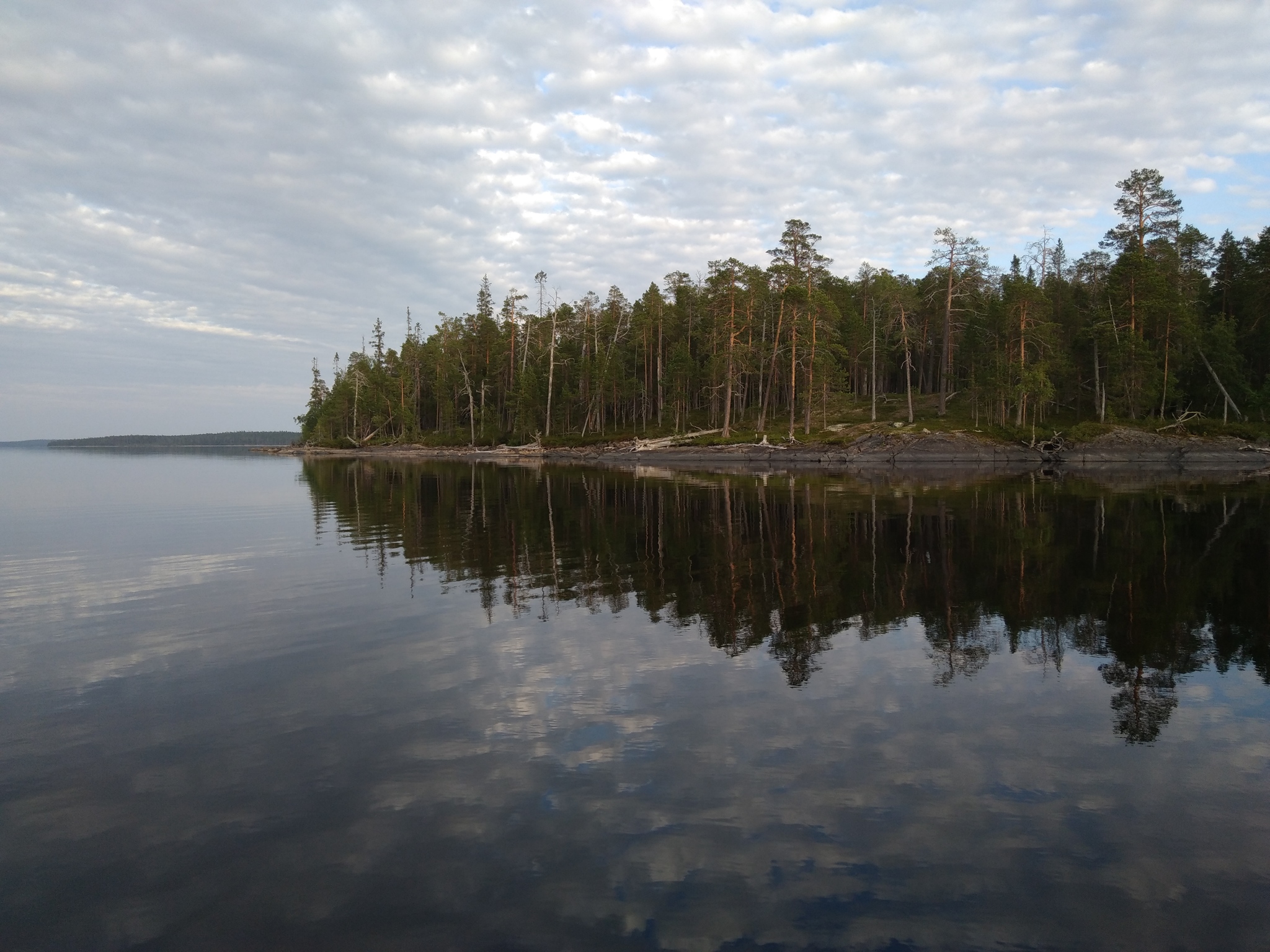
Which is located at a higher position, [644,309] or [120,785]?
[644,309]

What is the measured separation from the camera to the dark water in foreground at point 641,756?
5406mm

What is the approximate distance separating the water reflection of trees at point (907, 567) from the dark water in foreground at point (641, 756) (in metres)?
0.16

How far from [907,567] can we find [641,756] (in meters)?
12.8

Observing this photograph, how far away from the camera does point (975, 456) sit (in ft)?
→ 228

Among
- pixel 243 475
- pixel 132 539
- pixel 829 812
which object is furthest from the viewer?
pixel 243 475

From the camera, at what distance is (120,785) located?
7.43m

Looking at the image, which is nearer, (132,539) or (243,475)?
(132,539)

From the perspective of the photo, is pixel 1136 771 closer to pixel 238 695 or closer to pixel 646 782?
pixel 646 782

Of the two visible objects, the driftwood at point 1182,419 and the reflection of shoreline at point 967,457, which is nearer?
the reflection of shoreline at point 967,457

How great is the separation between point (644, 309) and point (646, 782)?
100115 millimetres

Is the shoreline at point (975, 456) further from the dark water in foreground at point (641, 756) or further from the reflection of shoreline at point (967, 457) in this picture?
the dark water in foreground at point (641, 756)

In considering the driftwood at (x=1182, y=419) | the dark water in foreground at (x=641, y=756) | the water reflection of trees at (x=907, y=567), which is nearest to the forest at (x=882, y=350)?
the driftwood at (x=1182, y=419)

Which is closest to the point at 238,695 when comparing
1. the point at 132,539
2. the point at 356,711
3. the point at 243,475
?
the point at 356,711

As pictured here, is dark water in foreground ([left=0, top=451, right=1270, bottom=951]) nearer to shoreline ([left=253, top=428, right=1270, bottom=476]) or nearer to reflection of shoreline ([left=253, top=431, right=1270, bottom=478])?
reflection of shoreline ([left=253, top=431, right=1270, bottom=478])
